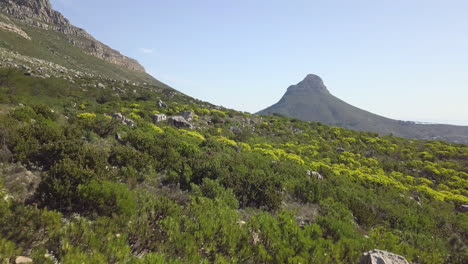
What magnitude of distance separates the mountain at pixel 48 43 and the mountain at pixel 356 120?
2432 inches

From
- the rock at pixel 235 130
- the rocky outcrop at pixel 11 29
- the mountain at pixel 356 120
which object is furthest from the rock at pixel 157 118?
the rocky outcrop at pixel 11 29

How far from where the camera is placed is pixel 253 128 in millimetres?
24469

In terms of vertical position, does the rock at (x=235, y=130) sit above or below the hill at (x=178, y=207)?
above

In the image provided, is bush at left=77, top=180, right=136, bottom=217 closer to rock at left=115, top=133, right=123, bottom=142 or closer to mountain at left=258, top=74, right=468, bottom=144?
rock at left=115, top=133, right=123, bottom=142

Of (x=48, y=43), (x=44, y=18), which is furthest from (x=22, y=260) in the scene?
(x=44, y=18)

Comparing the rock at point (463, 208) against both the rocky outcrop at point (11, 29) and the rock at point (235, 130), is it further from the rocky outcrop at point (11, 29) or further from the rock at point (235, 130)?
the rocky outcrop at point (11, 29)

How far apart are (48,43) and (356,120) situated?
150165mm

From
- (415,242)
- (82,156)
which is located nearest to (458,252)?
(415,242)

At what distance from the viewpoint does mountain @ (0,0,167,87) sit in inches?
2025

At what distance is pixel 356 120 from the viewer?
13925cm

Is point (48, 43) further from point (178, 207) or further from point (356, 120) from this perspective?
point (356, 120)

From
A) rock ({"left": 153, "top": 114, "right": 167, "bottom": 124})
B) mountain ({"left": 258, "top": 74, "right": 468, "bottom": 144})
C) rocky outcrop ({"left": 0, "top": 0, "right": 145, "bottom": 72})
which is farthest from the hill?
rocky outcrop ({"left": 0, "top": 0, "right": 145, "bottom": 72})

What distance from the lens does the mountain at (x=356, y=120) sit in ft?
376

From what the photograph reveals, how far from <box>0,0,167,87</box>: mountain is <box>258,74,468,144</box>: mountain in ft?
203
